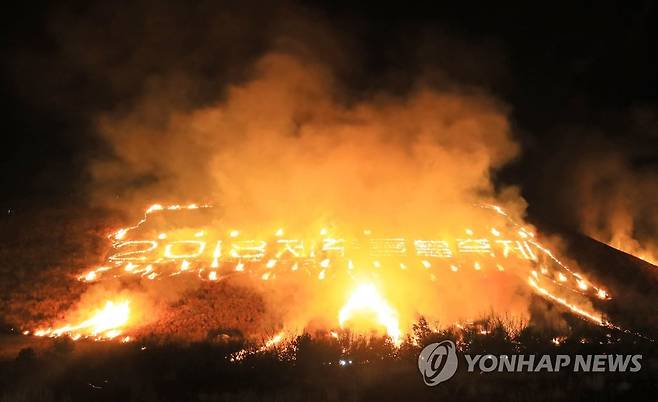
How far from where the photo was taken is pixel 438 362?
22.3 feet

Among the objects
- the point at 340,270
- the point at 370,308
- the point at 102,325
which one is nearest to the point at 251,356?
the point at 370,308

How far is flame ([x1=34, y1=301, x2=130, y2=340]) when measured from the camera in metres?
9.63

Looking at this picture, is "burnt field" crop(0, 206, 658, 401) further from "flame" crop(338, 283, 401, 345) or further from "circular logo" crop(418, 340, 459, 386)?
"flame" crop(338, 283, 401, 345)

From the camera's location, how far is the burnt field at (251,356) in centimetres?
612

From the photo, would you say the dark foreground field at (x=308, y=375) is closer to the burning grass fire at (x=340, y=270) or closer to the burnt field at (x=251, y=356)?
the burnt field at (x=251, y=356)

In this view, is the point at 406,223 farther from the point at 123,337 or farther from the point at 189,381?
the point at 189,381

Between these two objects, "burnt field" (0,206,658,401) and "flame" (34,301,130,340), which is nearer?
"burnt field" (0,206,658,401)

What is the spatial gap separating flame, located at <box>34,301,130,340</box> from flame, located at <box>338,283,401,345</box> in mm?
A: 3790

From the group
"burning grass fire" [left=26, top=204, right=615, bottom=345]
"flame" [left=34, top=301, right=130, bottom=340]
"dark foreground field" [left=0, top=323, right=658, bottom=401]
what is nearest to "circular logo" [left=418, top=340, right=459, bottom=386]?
"dark foreground field" [left=0, top=323, right=658, bottom=401]

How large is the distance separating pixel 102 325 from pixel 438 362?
6.06 metres

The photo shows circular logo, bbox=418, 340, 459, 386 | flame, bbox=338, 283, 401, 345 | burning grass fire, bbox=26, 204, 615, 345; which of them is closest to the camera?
circular logo, bbox=418, 340, 459, 386

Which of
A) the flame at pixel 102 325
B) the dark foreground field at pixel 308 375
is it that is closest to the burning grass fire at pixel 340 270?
the flame at pixel 102 325

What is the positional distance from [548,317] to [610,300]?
6.61 feet

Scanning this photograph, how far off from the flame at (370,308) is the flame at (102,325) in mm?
3790
